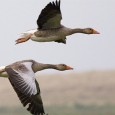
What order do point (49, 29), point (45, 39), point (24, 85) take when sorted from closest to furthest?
1. point (24, 85)
2. point (45, 39)
3. point (49, 29)

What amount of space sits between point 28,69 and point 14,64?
1.66 ft

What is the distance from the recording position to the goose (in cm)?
1872

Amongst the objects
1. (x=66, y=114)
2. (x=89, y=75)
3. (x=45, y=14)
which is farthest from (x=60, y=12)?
(x=89, y=75)

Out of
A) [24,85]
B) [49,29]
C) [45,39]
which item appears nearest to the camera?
[24,85]

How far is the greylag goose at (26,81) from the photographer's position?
1653cm

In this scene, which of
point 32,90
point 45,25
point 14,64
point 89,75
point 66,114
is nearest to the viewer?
point 32,90

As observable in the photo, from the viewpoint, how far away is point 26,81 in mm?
16719

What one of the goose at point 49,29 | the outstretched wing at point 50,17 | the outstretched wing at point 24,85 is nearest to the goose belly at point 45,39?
the goose at point 49,29

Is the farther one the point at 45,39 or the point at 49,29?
the point at 49,29

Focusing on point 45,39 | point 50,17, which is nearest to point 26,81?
point 45,39

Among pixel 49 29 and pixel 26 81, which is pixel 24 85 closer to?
pixel 26 81

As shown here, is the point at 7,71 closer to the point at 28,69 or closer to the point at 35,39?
the point at 28,69

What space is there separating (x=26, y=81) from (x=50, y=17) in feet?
8.29

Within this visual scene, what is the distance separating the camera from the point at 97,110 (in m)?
34.0
